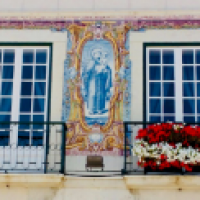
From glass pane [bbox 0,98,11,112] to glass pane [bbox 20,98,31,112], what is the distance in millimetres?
219

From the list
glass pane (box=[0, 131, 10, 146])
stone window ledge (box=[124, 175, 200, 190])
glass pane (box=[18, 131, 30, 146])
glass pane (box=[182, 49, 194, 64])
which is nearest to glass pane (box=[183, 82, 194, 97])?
glass pane (box=[182, 49, 194, 64])

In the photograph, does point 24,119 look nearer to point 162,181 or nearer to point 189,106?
point 162,181

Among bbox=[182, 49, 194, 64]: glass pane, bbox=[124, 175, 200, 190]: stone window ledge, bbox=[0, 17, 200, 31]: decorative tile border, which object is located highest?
bbox=[0, 17, 200, 31]: decorative tile border

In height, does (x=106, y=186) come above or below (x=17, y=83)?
below

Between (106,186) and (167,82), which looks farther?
(167,82)

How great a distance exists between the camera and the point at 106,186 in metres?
11.0

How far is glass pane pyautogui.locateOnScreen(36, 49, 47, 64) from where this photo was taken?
12.0m

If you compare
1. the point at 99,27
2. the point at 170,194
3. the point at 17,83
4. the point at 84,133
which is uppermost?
the point at 99,27

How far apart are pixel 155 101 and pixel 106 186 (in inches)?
73.5

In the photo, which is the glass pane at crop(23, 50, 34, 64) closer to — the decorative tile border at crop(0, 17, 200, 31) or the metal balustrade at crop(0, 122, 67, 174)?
the decorative tile border at crop(0, 17, 200, 31)

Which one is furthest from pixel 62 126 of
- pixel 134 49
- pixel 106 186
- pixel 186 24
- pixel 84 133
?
pixel 186 24

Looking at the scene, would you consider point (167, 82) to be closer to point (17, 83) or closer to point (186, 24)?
point (186, 24)

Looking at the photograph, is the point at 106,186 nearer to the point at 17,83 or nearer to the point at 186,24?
the point at 17,83

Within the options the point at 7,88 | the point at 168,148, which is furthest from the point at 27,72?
the point at 168,148
